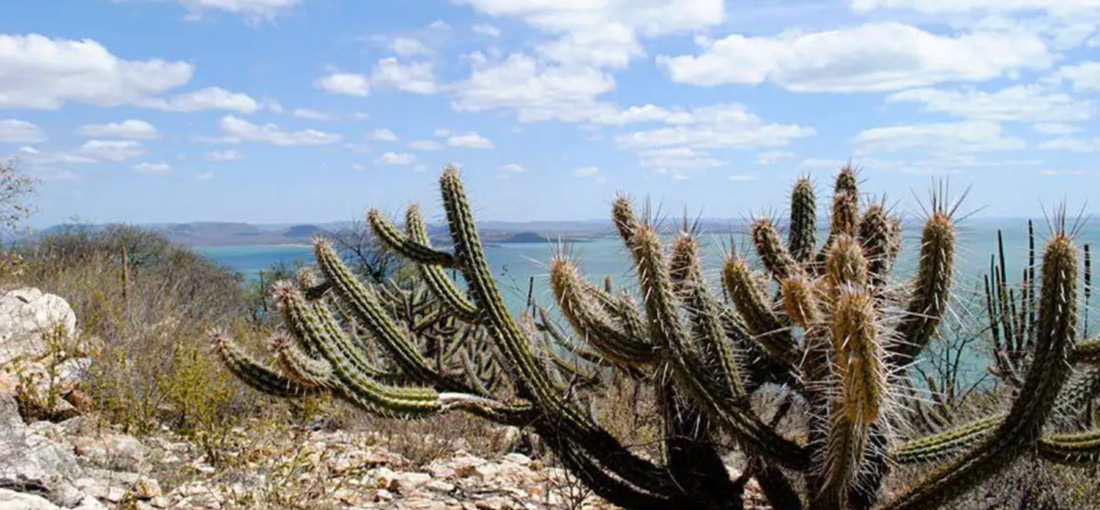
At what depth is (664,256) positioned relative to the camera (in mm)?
3811

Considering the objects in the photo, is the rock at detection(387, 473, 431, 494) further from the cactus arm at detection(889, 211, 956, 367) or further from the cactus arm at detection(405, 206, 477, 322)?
the cactus arm at detection(889, 211, 956, 367)

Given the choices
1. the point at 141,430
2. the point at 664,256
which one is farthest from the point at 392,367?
the point at 664,256

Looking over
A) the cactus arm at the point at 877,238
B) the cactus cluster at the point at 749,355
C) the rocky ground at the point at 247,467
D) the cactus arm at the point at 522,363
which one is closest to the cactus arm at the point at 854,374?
the cactus cluster at the point at 749,355

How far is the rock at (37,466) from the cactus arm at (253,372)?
144 cm

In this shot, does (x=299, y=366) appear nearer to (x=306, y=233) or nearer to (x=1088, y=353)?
(x=1088, y=353)

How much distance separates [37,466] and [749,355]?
362 cm

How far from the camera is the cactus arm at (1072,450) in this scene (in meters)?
3.63

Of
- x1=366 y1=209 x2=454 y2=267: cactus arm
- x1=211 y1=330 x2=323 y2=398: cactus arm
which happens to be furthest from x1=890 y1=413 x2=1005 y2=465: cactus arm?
x1=211 y1=330 x2=323 y2=398: cactus arm

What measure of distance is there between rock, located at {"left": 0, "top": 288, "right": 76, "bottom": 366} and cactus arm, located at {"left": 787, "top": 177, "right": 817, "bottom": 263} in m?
6.72

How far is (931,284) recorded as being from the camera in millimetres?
3668

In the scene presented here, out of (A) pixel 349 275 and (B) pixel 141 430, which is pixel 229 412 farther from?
(A) pixel 349 275

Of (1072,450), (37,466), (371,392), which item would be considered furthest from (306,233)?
(1072,450)

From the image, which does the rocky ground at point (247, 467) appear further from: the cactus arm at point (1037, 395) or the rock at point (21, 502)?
the cactus arm at point (1037, 395)

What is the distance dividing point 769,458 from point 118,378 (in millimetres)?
5082
